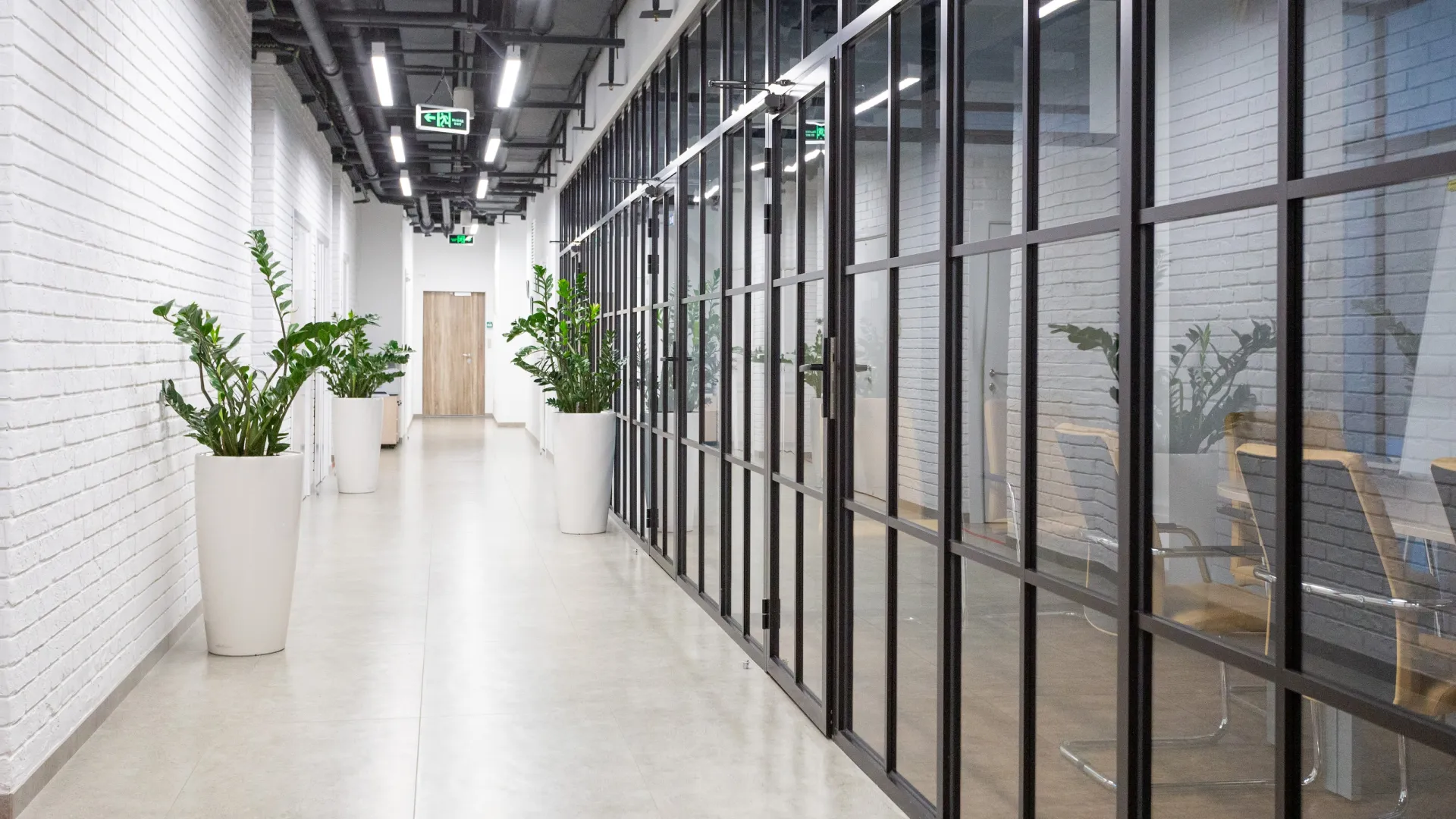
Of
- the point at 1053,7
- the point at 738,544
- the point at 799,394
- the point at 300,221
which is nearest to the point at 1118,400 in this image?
the point at 1053,7

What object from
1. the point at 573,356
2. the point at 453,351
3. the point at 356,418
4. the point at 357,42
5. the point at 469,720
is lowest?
the point at 469,720

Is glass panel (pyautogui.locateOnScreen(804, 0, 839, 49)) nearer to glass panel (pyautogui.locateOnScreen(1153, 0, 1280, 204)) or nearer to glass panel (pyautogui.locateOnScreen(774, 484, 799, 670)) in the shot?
glass panel (pyautogui.locateOnScreen(774, 484, 799, 670))

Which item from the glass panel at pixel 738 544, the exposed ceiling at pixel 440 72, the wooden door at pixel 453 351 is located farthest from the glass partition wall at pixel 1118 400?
the wooden door at pixel 453 351

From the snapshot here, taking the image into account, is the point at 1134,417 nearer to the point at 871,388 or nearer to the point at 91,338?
the point at 871,388

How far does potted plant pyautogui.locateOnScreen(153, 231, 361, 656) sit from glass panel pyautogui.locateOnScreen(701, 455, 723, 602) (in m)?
Answer: 1.83

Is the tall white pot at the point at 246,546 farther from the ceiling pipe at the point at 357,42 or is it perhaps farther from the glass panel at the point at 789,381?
the ceiling pipe at the point at 357,42

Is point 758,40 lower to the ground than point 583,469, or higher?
higher

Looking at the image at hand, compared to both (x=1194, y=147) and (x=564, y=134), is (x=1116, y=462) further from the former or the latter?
(x=564, y=134)

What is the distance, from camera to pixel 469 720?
387 cm

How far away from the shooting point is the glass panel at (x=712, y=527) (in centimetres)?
542

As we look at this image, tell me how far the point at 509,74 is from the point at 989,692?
18.2 feet

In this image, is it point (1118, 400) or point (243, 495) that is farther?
point (243, 495)

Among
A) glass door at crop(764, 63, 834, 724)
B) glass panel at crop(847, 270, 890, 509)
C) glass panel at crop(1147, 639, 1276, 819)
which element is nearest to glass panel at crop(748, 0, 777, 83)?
glass door at crop(764, 63, 834, 724)

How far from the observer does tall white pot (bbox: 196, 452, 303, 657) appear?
444 centimetres
